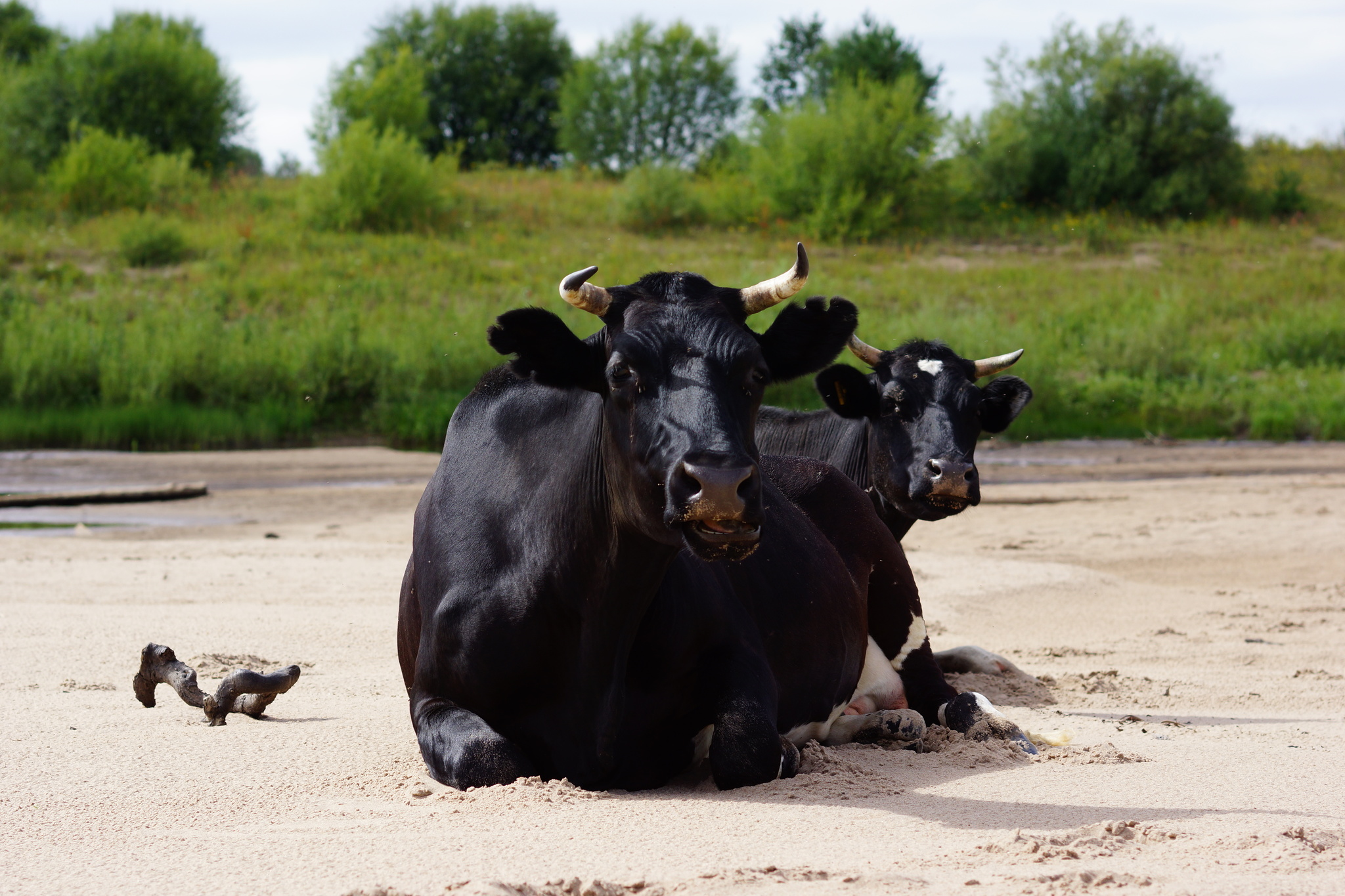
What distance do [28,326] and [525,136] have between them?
45.5 metres

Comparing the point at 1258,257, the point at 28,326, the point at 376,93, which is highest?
the point at 376,93

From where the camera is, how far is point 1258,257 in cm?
3919

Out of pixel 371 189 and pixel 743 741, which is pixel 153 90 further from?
pixel 743 741

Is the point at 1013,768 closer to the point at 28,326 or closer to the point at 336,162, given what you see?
the point at 28,326

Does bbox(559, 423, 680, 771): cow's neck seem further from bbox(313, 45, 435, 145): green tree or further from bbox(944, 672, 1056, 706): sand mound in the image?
bbox(313, 45, 435, 145): green tree

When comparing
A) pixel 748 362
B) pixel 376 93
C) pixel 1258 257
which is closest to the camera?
pixel 748 362

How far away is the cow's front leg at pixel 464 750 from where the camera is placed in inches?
161

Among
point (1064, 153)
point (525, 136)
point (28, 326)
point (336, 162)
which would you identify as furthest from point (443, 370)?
point (525, 136)

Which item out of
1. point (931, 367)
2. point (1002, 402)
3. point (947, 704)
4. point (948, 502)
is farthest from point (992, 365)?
point (947, 704)

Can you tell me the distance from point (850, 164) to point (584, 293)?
4219 cm

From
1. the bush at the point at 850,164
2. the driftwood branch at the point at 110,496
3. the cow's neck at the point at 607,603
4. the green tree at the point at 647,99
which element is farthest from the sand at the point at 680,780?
the green tree at the point at 647,99

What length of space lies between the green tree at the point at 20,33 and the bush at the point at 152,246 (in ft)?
102

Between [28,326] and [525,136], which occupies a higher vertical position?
[525,136]

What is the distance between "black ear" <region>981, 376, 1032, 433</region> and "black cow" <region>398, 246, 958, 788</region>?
3189 millimetres
